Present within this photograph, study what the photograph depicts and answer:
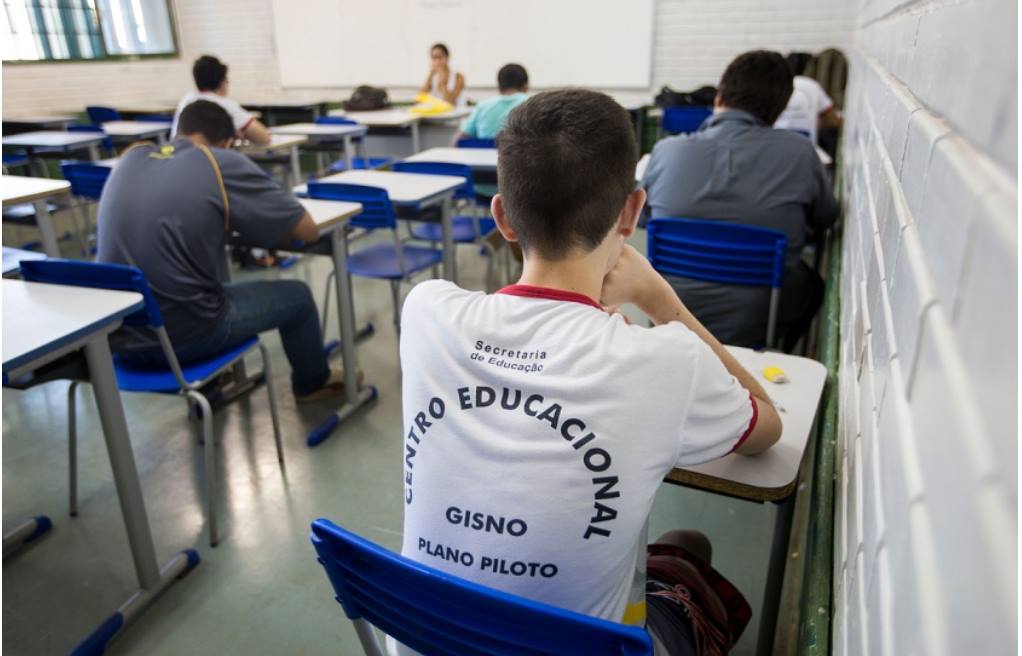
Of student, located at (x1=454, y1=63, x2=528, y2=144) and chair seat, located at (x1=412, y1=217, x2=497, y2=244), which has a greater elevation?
student, located at (x1=454, y1=63, x2=528, y2=144)

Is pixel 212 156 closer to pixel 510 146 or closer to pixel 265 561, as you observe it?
pixel 265 561

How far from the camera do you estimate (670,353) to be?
84 cm

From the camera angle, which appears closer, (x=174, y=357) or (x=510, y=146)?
(x=510, y=146)

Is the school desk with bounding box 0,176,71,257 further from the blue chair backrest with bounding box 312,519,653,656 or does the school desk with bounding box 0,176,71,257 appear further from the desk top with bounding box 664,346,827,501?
the desk top with bounding box 664,346,827,501

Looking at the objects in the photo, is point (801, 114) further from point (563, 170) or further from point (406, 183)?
point (563, 170)

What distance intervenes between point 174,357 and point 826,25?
6191 millimetres

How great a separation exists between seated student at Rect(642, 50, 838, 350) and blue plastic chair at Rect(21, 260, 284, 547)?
1467 mm

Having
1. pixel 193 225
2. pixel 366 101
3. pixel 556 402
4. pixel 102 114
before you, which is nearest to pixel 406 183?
pixel 193 225

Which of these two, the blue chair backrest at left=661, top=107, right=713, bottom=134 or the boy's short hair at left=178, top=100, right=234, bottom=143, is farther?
the blue chair backrest at left=661, top=107, right=713, bottom=134

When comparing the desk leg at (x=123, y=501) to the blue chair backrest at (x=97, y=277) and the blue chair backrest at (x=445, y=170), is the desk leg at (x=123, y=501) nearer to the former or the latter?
the blue chair backrest at (x=97, y=277)

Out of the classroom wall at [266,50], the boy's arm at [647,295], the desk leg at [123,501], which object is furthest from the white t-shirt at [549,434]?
the classroom wall at [266,50]

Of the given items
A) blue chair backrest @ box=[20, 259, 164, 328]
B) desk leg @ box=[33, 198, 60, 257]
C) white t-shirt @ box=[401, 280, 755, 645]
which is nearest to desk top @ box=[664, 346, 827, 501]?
white t-shirt @ box=[401, 280, 755, 645]

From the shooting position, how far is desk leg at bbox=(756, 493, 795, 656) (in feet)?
3.95

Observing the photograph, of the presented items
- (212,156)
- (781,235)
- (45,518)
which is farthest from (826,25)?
(45,518)
